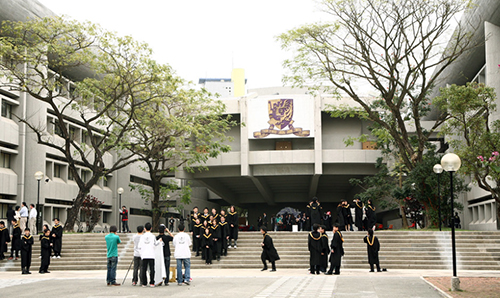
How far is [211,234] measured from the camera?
20.1 m

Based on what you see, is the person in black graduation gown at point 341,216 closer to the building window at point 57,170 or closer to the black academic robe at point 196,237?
the black academic robe at point 196,237

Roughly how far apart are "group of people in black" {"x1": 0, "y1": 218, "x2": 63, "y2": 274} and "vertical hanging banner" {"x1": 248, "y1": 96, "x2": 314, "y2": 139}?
20835 mm

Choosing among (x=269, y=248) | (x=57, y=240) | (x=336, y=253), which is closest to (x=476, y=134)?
(x=336, y=253)

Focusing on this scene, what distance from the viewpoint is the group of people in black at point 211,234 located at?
2012 cm

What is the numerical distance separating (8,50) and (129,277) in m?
13.0

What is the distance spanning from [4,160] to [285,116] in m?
18.9

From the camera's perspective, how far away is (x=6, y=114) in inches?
1305

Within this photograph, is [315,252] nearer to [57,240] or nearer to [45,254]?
[45,254]

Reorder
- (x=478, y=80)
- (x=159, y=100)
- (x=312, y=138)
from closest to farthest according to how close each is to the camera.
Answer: (x=159, y=100) → (x=478, y=80) → (x=312, y=138)

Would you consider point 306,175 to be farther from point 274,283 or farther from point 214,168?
point 274,283

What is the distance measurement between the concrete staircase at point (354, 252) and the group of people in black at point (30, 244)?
555mm

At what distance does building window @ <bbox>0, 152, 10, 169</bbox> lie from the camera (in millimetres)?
32812

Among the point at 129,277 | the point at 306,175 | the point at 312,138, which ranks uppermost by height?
the point at 312,138

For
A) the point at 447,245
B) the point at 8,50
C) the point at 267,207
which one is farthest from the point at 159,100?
the point at 267,207
